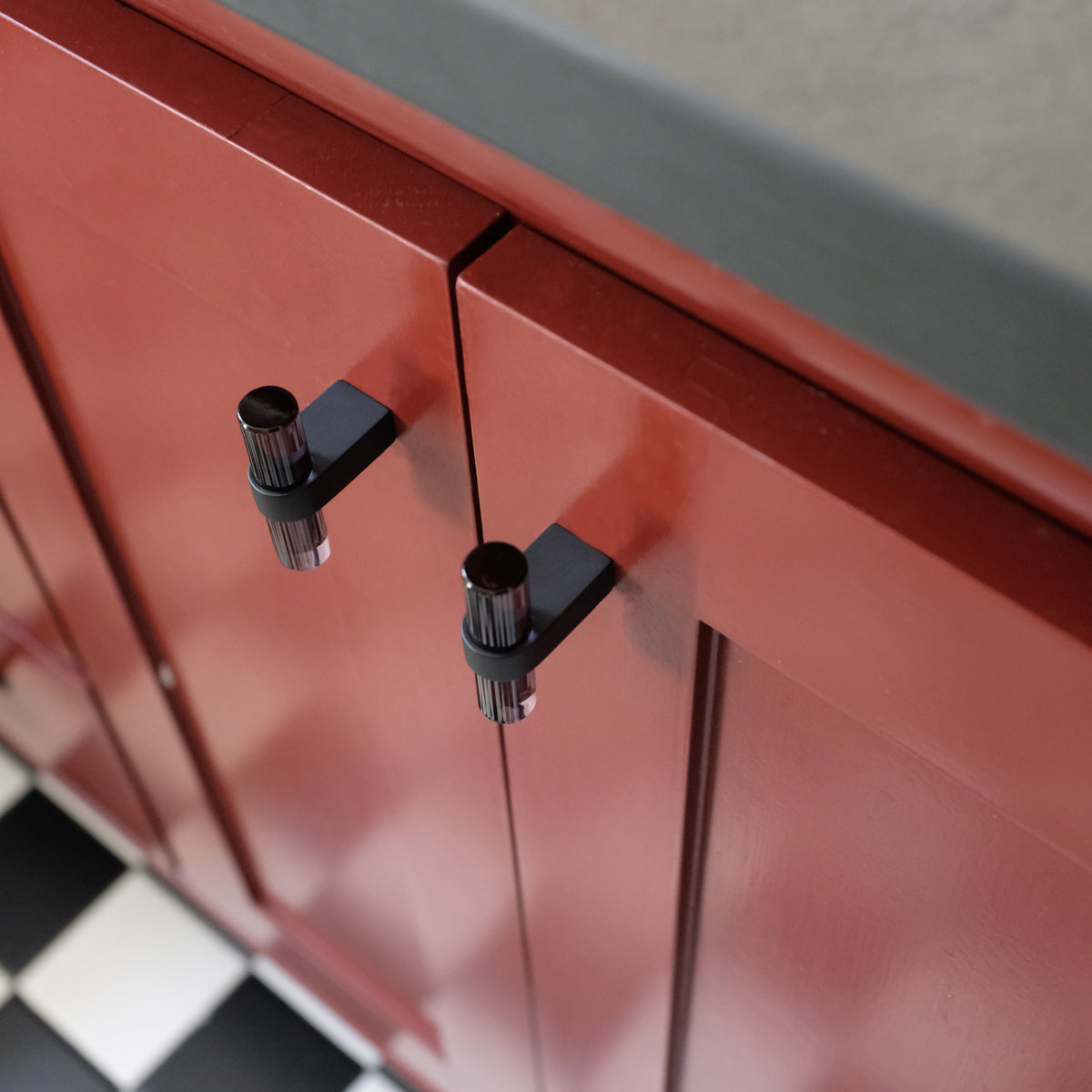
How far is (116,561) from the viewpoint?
0.74 m

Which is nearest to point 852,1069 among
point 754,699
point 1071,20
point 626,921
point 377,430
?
point 626,921

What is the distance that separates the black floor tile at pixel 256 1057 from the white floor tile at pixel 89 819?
0.19m

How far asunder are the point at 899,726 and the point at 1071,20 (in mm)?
188

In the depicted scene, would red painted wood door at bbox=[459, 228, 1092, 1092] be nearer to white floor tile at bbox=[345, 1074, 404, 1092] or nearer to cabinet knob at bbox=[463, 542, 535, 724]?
cabinet knob at bbox=[463, 542, 535, 724]

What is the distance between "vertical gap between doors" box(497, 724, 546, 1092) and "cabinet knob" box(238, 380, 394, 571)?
0.53ft

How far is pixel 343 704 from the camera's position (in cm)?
67

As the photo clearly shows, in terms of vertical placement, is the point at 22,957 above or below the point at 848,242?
below

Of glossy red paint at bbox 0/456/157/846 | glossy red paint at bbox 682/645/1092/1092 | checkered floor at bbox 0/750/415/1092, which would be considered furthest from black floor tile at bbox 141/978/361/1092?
glossy red paint at bbox 682/645/1092/1092

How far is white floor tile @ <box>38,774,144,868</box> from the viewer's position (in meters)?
1.29

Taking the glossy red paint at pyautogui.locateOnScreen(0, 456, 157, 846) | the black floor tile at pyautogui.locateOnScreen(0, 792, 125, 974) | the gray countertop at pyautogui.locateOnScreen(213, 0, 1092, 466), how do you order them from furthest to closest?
the black floor tile at pyautogui.locateOnScreen(0, 792, 125, 974)
the glossy red paint at pyautogui.locateOnScreen(0, 456, 157, 846)
the gray countertop at pyautogui.locateOnScreen(213, 0, 1092, 466)

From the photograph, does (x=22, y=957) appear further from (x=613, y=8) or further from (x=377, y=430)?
(x=613, y=8)

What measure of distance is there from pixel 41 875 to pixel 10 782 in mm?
118

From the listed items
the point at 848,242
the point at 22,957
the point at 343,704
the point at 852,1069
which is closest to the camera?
the point at 848,242

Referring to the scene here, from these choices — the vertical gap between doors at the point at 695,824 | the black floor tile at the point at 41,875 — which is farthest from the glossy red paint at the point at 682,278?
the black floor tile at the point at 41,875
